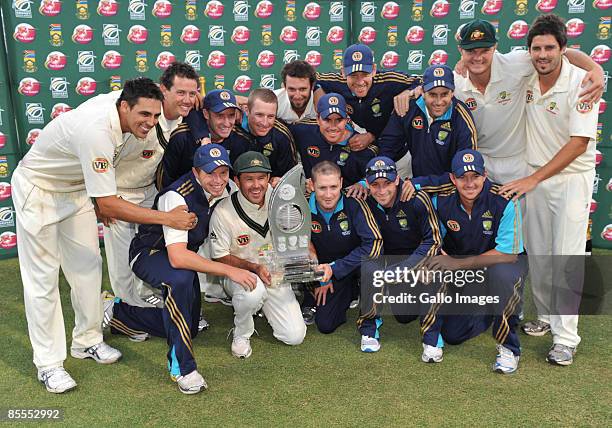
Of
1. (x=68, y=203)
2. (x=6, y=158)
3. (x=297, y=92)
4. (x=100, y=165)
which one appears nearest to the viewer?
(x=100, y=165)

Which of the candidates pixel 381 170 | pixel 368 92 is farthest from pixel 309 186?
pixel 368 92

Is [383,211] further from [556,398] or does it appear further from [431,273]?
[556,398]

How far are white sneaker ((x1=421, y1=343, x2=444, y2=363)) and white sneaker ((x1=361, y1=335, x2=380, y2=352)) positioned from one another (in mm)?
364

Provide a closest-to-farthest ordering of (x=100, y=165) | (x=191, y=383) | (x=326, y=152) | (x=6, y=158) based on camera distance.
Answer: (x=100, y=165) < (x=191, y=383) < (x=326, y=152) < (x=6, y=158)

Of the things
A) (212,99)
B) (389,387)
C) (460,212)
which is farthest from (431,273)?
(212,99)

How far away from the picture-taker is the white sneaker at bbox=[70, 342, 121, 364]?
13.6 feet

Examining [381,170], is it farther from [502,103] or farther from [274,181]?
[502,103]

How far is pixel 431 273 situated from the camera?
174 inches

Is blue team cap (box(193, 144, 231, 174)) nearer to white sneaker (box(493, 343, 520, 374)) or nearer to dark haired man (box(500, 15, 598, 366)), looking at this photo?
dark haired man (box(500, 15, 598, 366))

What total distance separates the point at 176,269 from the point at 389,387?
1.66 metres

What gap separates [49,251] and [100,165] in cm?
75

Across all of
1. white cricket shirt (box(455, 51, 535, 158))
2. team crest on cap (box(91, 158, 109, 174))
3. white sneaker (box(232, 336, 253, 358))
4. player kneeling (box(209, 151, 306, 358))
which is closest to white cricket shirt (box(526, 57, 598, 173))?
white cricket shirt (box(455, 51, 535, 158))

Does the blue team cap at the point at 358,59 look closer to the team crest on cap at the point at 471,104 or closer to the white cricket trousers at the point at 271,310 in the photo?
the team crest on cap at the point at 471,104

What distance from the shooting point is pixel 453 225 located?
14.1 feet
